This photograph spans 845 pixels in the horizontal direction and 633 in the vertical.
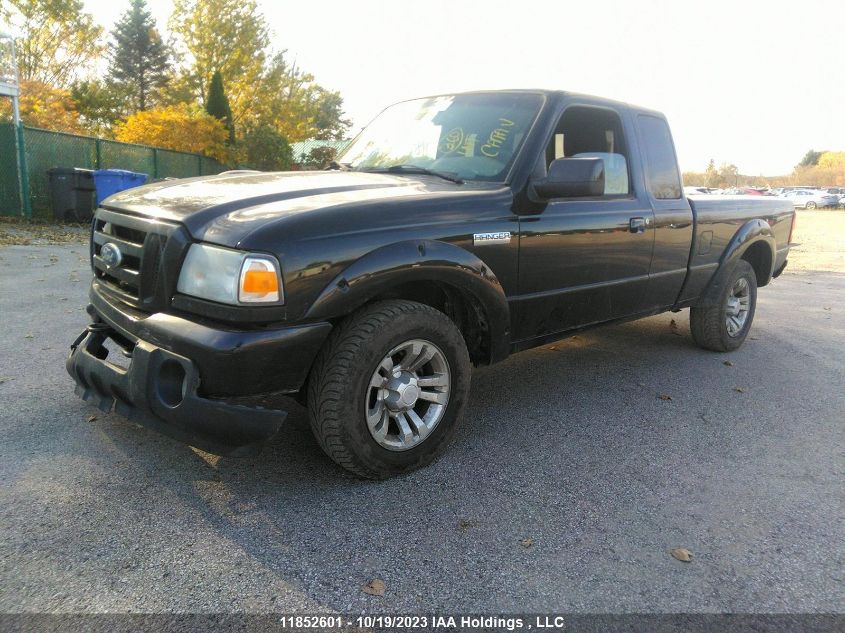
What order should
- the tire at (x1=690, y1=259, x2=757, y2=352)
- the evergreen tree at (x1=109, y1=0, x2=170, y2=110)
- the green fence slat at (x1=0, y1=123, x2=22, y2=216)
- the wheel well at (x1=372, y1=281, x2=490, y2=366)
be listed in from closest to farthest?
the wheel well at (x1=372, y1=281, x2=490, y2=366), the tire at (x1=690, y1=259, x2=757, y2=352), the green fence slat at (x1=0, y1=123, x2=22, y2=216), the evergreen tree at (x1=109, y1=0, x2=170, y2=110)

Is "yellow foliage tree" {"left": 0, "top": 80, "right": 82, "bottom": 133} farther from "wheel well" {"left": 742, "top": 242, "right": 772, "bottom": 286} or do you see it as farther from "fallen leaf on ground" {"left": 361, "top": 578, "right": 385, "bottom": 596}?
"fallen leaf on ground" {"left": 361, "top": 578, "right": 385, "bottom": 596}

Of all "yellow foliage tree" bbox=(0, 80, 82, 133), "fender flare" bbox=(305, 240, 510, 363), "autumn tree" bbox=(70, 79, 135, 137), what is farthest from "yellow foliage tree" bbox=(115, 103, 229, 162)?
"fender flare" bbox=(305, 240, 510, 363)

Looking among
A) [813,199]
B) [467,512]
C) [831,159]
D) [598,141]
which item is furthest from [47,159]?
[831,159]

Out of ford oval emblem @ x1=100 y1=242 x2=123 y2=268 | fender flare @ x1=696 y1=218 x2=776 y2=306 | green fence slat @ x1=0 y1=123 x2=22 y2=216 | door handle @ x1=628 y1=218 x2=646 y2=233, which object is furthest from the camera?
green fence slat @ x1=0 y1=123 x2=22 y2=216

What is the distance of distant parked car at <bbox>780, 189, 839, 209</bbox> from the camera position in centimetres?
5134

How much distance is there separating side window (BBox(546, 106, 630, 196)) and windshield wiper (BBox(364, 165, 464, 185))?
0.69m

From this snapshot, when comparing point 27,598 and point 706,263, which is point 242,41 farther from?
point 27,598

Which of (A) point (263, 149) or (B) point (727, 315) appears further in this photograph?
(A) point (263, 149)

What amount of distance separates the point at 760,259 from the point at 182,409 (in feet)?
17.5

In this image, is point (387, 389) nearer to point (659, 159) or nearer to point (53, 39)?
point (659, 159)

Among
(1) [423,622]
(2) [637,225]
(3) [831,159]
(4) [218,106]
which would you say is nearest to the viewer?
(1) [423,622]

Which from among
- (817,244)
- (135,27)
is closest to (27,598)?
Result: (817,244)

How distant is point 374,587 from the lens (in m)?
2.26

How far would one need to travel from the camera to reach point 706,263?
16.5 ft
